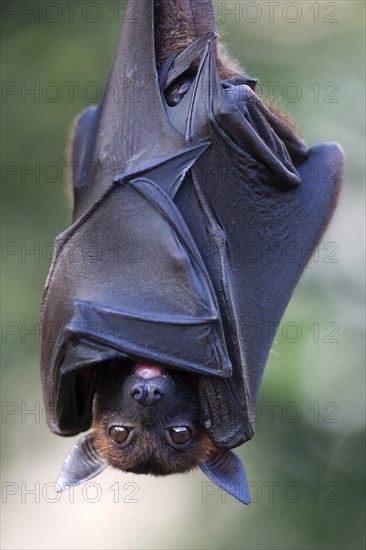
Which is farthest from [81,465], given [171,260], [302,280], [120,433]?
[302,280]

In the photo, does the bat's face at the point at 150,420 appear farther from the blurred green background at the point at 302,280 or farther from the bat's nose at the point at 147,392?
the blurred green background at the point at 302,280

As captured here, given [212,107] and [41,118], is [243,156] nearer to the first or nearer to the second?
[212,107]

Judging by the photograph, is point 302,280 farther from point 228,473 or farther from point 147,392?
point 147,392

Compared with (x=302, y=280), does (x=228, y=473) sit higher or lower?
lower

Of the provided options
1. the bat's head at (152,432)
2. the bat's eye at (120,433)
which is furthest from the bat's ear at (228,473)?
the bat's eye at (120,433)

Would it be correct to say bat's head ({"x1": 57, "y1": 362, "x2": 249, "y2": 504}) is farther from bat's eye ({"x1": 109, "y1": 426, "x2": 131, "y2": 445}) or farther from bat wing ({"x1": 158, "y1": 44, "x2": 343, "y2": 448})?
bat wing ({"x1": 158, "y1": 44, "x2": 343, "y2": 448})

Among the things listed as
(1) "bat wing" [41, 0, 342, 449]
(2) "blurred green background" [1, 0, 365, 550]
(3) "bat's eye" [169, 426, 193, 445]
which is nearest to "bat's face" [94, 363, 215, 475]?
(3) "bat's eye" [169, 426, 193, 445]

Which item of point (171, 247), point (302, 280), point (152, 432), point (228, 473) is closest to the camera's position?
point (171, 247)

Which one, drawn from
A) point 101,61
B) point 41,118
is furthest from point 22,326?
point 101,61
